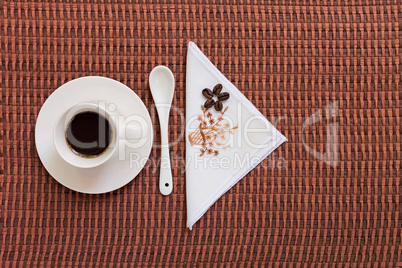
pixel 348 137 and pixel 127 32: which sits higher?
pixel 127 32

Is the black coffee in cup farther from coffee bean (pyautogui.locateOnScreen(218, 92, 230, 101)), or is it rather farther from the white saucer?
coffee bean (pyautogui.locateOnScreen(218, 92, 230, 101))

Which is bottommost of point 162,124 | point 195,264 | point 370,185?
point 195,264

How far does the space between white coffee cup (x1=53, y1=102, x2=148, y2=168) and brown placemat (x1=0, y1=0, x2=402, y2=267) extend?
0.23ft

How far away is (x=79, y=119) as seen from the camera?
59 centimetres

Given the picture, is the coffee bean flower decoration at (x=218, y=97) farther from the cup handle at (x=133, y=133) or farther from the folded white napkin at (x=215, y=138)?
the cup handle at (x=133, y=133)

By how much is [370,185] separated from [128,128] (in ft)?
1.32

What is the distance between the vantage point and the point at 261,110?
2.13 feet

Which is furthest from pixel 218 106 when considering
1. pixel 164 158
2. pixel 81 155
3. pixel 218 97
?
pixel 81 155

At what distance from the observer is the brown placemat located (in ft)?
2.09

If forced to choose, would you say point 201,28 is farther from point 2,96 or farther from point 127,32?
point 2,96

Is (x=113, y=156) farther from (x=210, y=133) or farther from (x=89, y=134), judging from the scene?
(x=210, y=133)

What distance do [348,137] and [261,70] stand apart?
0.18 meters

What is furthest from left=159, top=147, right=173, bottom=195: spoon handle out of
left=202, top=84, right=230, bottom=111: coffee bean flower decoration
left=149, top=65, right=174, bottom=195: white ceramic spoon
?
left=202, top=84, right=230, bottom=111: coffee bean flower decoration

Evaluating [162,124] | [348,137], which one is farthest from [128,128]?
[348,137]
